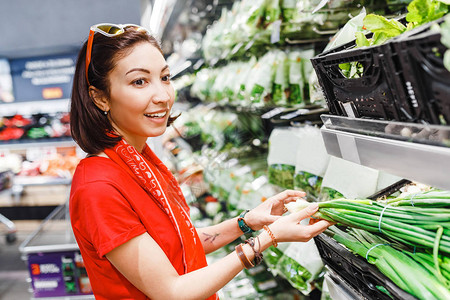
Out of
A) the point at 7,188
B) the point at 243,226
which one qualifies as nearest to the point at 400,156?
the point at 243,226

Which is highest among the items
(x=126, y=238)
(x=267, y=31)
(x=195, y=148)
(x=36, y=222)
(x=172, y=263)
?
(x=267, y=31)

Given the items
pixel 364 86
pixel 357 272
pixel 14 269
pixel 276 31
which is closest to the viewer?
pixel 364 86

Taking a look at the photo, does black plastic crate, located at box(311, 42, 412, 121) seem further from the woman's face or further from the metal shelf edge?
the woman's face

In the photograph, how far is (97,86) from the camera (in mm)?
1319

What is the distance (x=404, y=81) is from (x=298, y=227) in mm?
501

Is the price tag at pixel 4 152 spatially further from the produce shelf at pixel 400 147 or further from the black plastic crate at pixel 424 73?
the black plastic crate at pixel 424 73

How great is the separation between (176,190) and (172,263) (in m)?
0.32

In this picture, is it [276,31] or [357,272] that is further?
[276,31]

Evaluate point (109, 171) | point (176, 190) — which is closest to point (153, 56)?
point (109, 171)

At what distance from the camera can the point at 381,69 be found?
0.77m

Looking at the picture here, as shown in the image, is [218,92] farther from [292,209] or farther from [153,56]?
[292,209]

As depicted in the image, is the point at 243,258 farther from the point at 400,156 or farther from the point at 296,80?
the point at 296,80

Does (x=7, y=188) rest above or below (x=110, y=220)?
below

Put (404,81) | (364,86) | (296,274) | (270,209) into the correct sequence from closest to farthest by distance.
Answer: (404,81)
(364,86)
(270,209)
(296,274)
